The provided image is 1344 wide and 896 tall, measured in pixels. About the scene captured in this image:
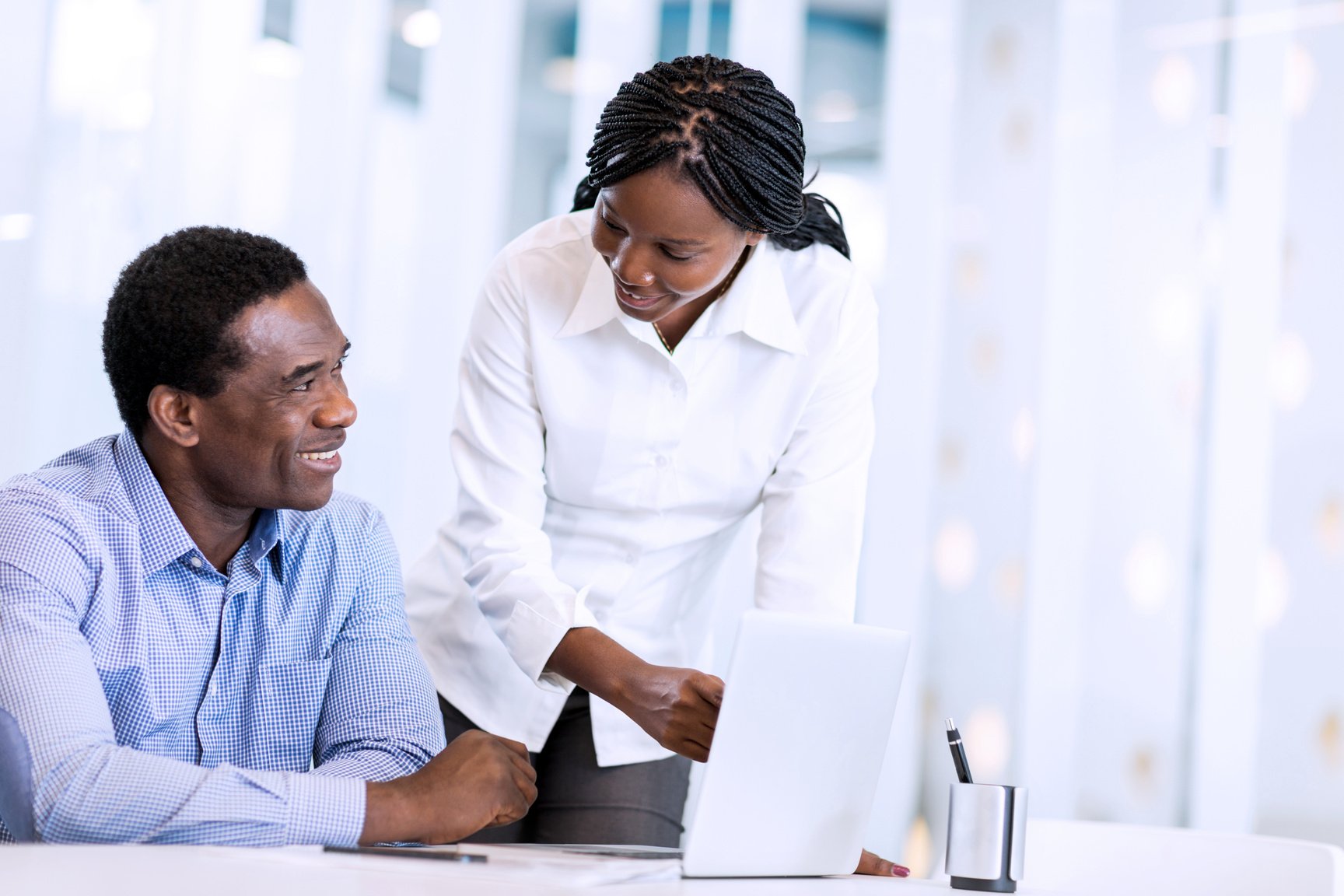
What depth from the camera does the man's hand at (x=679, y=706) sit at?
139 centimetres

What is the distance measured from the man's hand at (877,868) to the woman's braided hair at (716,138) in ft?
2.40

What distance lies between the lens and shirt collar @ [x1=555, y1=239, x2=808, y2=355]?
5.75 feet

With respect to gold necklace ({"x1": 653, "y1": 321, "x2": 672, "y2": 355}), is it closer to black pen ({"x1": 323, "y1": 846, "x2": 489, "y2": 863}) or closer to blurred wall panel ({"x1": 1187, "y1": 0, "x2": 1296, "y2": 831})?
black pen ({"x1": 323, "y1": 846, "x2": 489, "y2": 863})

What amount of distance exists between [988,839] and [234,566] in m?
0.89

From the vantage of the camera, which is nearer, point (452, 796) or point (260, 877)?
point (260, 877)

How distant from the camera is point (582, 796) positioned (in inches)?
72.5

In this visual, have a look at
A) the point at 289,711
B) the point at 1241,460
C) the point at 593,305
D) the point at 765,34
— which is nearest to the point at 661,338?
the point at 593,305

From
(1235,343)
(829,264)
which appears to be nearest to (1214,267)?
(1235,343)

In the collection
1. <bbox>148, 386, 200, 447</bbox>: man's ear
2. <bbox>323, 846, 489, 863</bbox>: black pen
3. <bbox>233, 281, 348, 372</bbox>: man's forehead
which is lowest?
<bbox>323, 846, 489, 863</bbox>: black pen

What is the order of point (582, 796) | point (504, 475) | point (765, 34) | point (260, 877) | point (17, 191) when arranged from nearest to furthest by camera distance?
1. point (260, 877)
2. point (504, 475)
3. point (582, 796)
4. point (17, 191)
5. point (765, 34)

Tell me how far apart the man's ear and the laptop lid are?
0.77 metres

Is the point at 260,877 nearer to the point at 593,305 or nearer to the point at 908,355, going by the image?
the point at 593,305

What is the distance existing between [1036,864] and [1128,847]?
12cm

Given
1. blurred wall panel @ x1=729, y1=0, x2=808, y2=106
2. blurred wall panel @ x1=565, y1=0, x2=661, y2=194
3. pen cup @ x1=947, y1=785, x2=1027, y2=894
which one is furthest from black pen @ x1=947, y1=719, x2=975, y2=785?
blurred wall panel @ x1=729, y1=0, x2=808, y2=106
